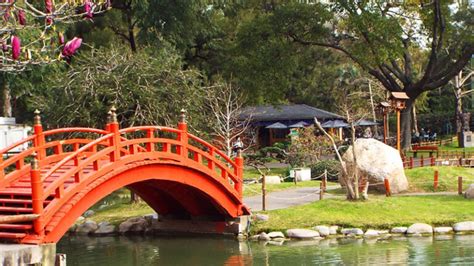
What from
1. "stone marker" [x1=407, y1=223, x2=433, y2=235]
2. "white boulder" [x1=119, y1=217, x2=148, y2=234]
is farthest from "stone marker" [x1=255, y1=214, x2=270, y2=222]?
"stone marker" [x1=407, y1=223, x2=433, y2=235]

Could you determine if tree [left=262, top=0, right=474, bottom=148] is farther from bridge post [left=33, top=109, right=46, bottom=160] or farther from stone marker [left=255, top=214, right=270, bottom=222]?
bridge post [left=33, top=109, right=46, bottom=160]

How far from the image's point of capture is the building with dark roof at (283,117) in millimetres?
45031

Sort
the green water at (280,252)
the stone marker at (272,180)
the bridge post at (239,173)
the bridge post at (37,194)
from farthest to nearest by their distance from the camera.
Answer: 1. the stone marker at (272,180)
2. the bridge post at (239,173)
3. the green water at (280,252)
4. the bridge post at (37,194)

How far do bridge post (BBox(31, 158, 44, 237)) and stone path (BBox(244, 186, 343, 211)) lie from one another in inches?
388

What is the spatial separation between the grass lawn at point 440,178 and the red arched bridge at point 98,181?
8.60 metres

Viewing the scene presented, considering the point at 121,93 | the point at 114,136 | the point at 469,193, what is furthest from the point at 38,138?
the point at 469,193

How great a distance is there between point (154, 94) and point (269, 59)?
1362cm

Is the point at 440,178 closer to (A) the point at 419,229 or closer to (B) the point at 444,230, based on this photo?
(B) the point at 444,230

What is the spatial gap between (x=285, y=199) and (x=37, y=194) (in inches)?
475

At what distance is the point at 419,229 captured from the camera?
19.8 metres

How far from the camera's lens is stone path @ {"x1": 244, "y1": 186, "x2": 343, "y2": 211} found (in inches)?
896

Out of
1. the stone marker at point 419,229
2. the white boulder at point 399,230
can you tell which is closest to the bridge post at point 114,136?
the white boulder at point 399,230

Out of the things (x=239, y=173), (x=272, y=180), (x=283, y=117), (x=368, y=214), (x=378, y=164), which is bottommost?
(x=368, y=214)

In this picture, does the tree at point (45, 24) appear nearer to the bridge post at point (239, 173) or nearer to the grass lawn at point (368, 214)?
the bridge post at point (239, 173)
